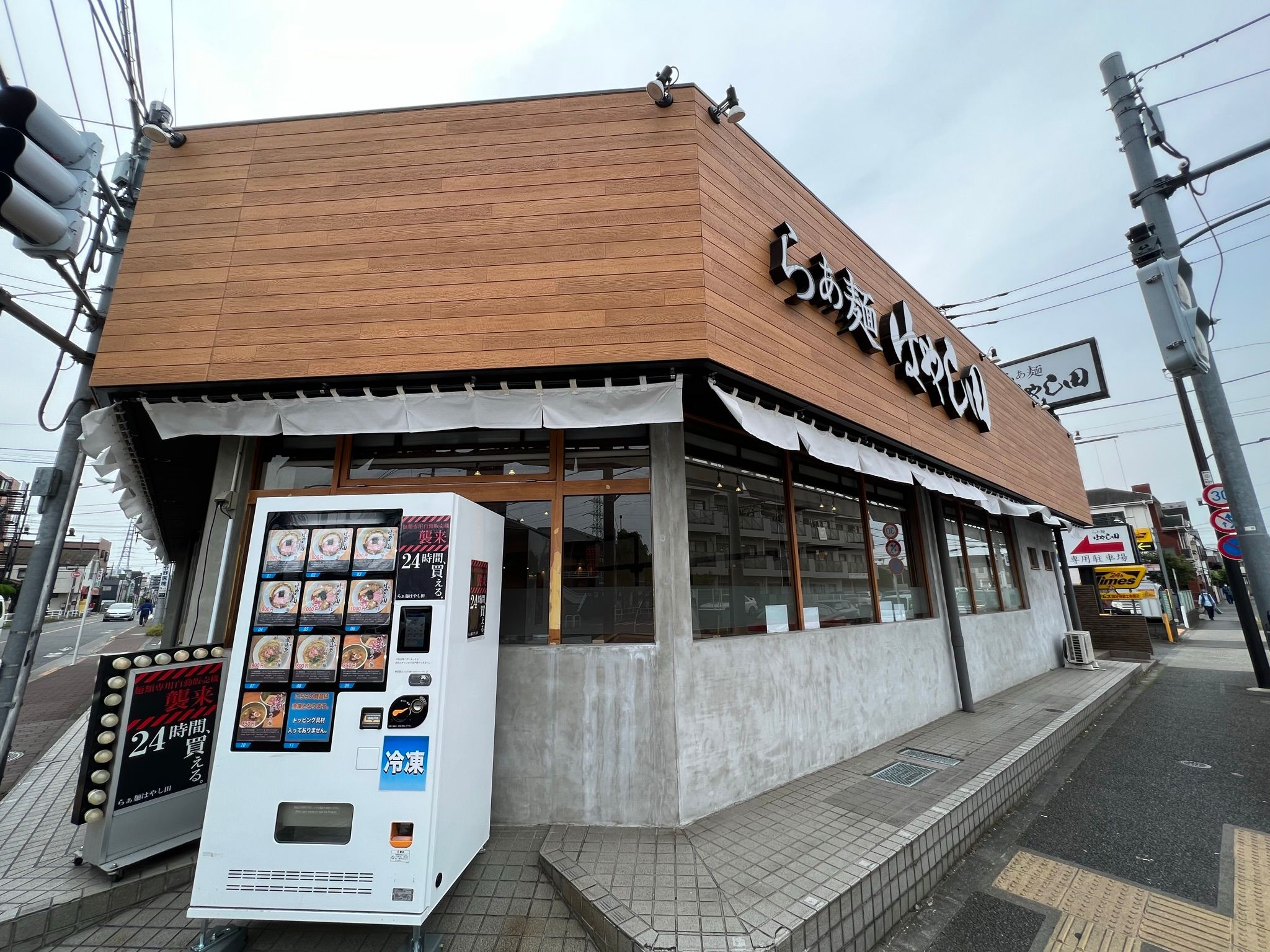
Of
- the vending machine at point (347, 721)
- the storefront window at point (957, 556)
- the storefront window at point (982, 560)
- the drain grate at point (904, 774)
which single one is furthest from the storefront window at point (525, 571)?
the storefront window at point (957, 556)

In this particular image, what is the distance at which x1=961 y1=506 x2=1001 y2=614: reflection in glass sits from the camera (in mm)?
9109

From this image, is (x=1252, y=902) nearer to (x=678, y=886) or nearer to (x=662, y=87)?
(x=678, y=886)

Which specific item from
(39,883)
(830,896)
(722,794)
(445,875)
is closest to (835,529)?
(722,794)

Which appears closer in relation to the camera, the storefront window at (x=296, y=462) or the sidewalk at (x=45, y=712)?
the storefront window at (x=296, y=462)

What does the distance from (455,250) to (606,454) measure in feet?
6.78

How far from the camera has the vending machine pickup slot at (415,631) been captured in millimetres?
2830

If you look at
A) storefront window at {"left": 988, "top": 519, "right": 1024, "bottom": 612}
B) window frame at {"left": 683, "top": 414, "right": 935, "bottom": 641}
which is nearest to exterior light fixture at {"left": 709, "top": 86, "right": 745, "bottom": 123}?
window frame at {"left": 683, "top": 414, "right": 935, "bottom": 641}

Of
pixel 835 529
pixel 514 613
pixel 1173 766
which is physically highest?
pixel 835 529

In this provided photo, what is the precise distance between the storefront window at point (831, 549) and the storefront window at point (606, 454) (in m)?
2.12

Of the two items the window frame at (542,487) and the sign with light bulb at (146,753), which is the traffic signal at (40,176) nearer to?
the window frame at (542,487)

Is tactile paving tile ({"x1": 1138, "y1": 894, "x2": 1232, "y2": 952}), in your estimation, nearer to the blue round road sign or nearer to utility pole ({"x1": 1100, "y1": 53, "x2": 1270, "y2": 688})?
utility pole ({"x1": 1100, "y1": 53, "x2": 1270, "y2": 688})

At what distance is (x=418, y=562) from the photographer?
295 centimetres

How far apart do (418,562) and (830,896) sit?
2988 mm

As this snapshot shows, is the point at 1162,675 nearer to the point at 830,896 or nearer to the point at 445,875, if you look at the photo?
the point at 830,896
